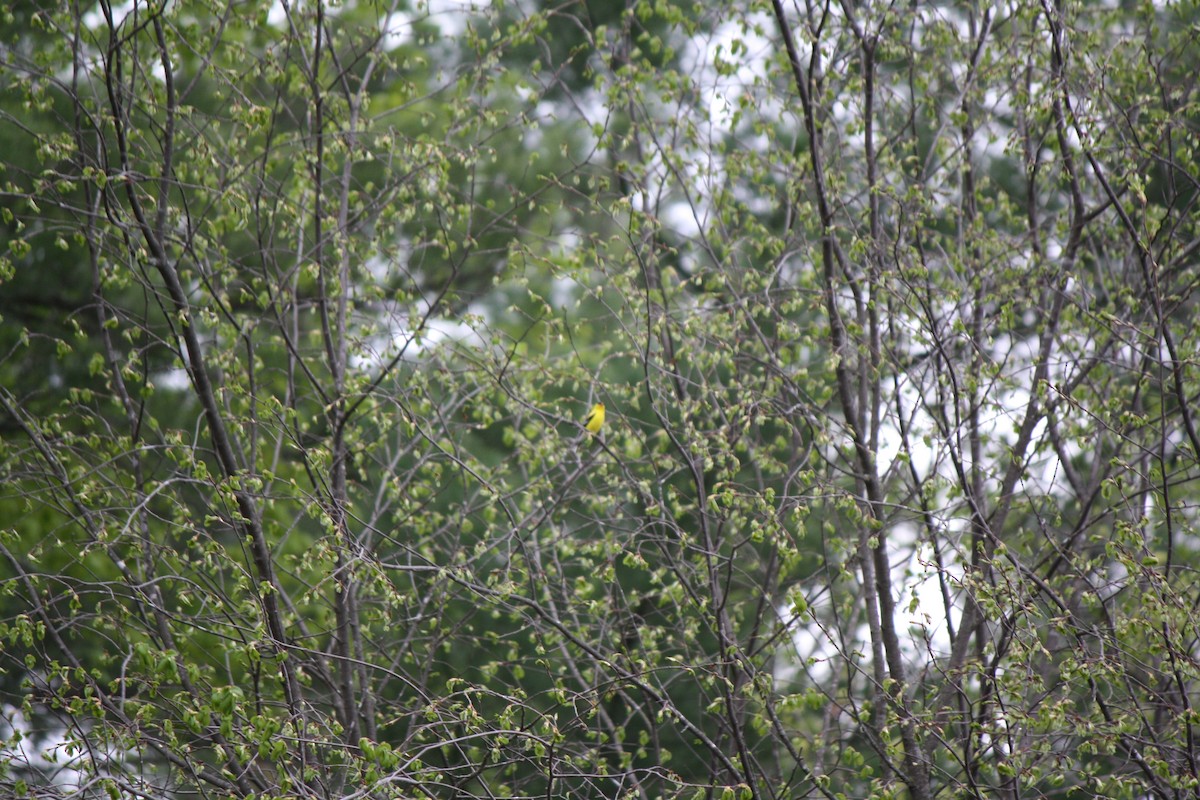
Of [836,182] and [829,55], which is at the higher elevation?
[829,55]

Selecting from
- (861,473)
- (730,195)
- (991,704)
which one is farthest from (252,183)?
(991,704)

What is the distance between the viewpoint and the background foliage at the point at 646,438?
153 inches

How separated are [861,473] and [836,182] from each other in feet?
4.22

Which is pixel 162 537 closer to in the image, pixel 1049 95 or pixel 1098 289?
pixel 1049 95

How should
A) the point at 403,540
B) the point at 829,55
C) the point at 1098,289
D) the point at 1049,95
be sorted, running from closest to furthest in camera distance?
the point at 1049,95 → the point at 829,55 → the point at 403,540 → the point at 1098,289

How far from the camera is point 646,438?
538 centimetres

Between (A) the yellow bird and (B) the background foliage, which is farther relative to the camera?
(A) the yellow bird

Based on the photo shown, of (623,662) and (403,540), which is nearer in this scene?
(623,662)

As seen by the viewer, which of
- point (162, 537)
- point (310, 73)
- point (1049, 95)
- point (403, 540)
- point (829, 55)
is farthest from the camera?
point (403, 540)

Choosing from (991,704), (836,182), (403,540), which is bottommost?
(991,704)

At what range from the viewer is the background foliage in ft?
12.8

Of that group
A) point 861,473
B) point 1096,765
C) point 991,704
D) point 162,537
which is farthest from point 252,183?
point 1096,765

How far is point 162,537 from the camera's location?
5480mm

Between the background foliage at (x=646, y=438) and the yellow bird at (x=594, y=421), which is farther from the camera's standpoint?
the yellow bird at (x=594, y=421)
